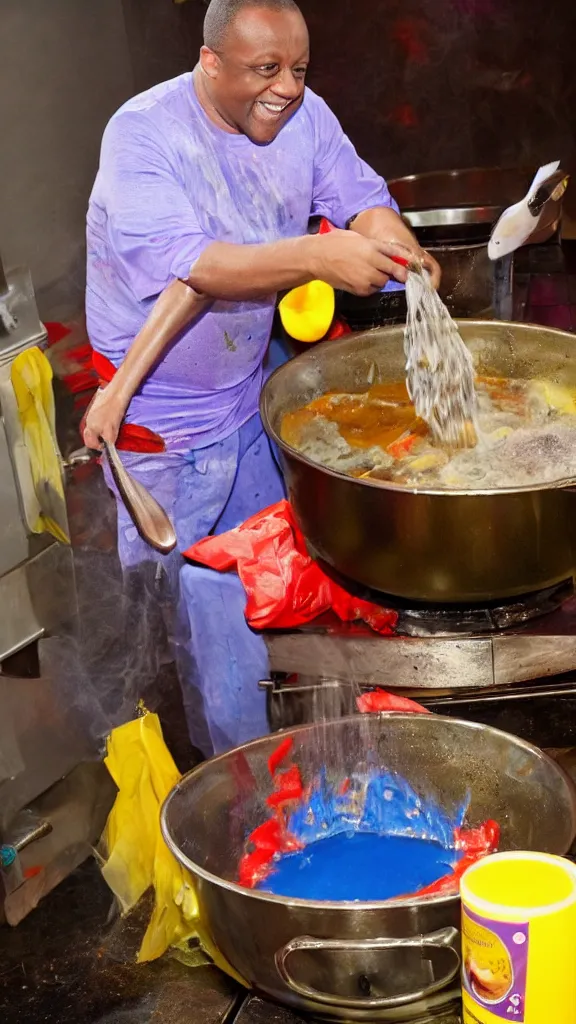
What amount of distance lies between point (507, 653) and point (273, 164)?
1.07m

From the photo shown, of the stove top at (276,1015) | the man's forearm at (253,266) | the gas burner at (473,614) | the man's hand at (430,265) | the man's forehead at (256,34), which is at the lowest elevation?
the stove top at (276,1015)

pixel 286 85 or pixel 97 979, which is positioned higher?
pixel 286 85

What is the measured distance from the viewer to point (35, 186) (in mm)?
2064

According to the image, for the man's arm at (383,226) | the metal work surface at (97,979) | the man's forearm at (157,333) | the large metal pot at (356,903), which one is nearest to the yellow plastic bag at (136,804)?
the metal work surface at (97,979)

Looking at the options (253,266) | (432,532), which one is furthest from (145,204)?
(432,532)

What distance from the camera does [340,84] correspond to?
8.45 ft

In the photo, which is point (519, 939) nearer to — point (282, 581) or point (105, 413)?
point (282, 581)

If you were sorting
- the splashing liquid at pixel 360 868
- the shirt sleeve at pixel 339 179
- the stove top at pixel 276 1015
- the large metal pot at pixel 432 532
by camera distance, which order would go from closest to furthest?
the stove top at pixel 276 1015
the splashing liquid at pixel 360 868
the large metal pot at pixel 432 532
the shirt sleeve at pixel 339 179

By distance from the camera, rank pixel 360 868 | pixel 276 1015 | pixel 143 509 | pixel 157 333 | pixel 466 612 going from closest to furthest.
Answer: pixel 276 1015 → pixel 360 868 → pixel 466 612 → pixel 157 333 → pixel 143 509

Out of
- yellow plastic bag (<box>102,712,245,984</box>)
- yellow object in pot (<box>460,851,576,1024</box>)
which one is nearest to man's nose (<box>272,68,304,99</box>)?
yellow plastic bag (<box>102,712,245,984</box>)

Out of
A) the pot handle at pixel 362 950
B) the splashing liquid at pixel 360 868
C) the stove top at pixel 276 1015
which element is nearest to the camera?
the pot handle at pixel 362 950

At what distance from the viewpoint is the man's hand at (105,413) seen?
89.7 inches

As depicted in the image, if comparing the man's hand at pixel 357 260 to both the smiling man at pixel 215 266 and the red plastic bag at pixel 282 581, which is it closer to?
the smiling man at pixel 215 266

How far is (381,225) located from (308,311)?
0.81 ft
